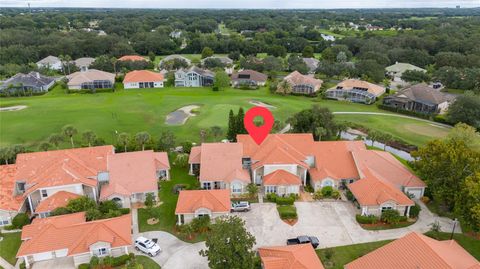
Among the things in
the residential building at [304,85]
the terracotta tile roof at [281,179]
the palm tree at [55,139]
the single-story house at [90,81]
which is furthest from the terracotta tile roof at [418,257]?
the single-story house at [90,81]

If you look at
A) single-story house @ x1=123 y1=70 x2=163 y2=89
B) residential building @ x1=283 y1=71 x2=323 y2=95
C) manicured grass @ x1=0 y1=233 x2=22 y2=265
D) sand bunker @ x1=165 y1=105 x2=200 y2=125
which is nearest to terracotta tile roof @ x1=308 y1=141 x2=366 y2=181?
sand bunker @ x1=165 y1=105 x2=200 y2=125

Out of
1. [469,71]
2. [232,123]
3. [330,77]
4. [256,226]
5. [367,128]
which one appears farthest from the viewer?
[330,77]

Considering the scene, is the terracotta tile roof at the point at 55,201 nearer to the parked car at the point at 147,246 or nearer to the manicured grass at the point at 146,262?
the parked car at the point at 147,246

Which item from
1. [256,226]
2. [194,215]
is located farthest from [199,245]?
[256,226]

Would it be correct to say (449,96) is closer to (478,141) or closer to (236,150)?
(478,141)

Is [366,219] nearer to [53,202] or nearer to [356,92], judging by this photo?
[53,202]

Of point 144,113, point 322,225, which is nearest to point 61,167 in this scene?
point 322,225
